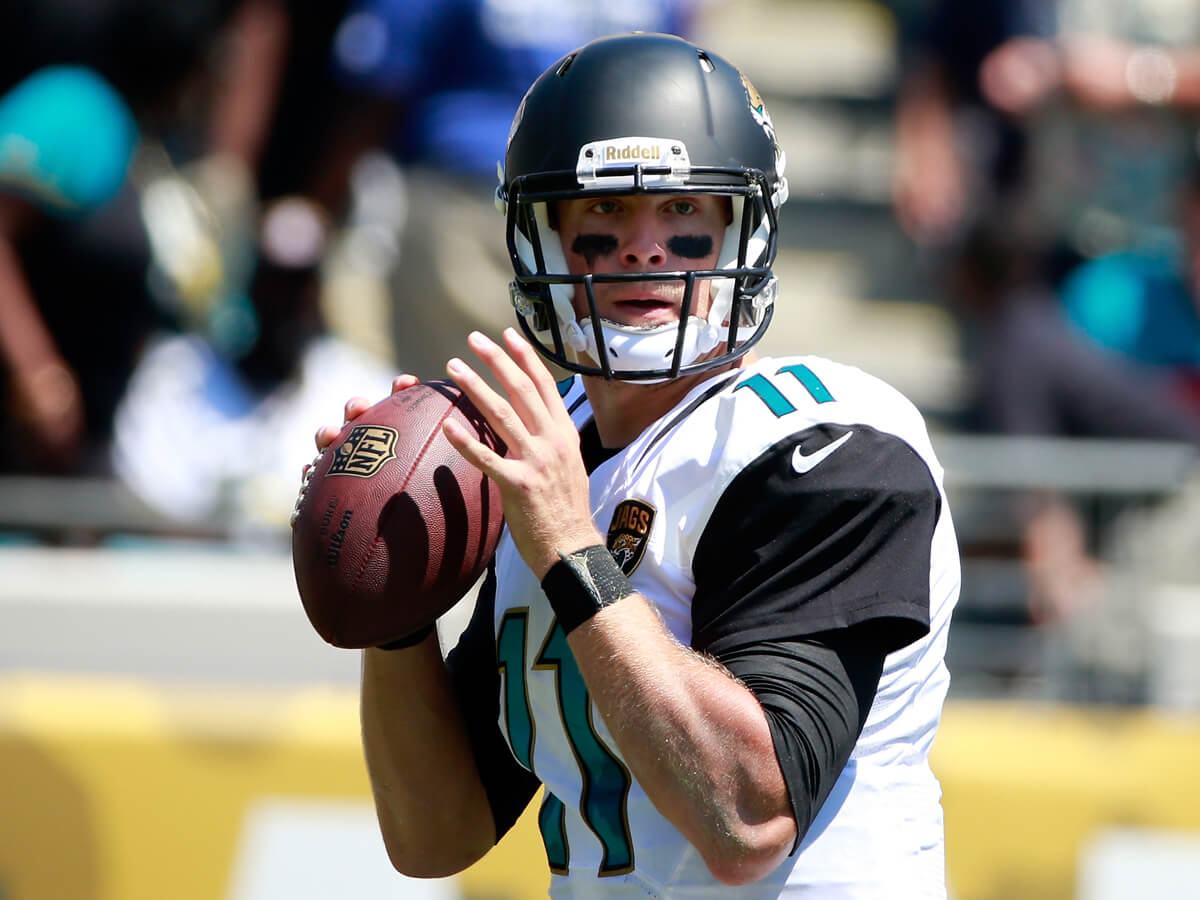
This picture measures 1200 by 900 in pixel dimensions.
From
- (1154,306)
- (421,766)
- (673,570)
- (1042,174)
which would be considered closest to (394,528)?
(673,570)

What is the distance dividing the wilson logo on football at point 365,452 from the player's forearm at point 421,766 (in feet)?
1.04

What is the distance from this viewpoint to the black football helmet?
2.22 metres

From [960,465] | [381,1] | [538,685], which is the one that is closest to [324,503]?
[538,685]

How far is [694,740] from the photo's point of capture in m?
1.88

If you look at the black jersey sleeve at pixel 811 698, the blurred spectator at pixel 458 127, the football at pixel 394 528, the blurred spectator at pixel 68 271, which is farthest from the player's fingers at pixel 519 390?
the blurred spectator at pixel 68 271

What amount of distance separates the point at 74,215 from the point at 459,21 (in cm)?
136

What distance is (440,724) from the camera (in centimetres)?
239

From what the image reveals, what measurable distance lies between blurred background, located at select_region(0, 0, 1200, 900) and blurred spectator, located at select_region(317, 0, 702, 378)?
1cm

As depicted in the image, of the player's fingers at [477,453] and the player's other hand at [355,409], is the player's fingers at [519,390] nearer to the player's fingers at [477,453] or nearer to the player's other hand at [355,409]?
the player's fingers at [477,453]

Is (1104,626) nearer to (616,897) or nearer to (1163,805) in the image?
(1163,805)

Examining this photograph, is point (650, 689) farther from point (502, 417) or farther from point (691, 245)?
point (691, 245)

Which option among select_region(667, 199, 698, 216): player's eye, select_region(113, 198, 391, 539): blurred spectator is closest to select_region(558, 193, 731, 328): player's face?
select_region(667, 199, 698, 216): player's eye

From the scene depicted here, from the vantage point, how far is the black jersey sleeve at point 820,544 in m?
1.96

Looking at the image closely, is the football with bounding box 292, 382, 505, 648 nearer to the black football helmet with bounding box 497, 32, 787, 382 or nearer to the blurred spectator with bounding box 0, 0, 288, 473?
the black football helmet with bounding box 497, 32, 787, 382
